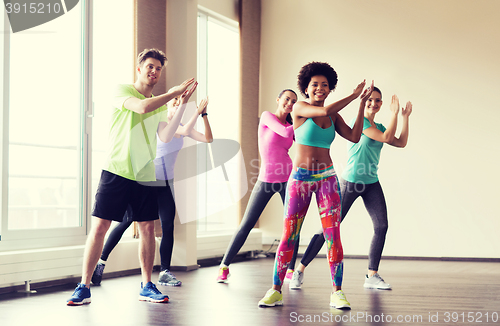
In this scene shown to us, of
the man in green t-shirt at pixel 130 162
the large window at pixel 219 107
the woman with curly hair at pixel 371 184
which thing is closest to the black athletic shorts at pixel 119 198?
the man in green t-shirt at pixel 130 162

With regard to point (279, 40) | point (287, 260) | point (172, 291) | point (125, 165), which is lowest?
point (172, 291)

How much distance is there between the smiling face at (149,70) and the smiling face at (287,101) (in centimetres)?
106

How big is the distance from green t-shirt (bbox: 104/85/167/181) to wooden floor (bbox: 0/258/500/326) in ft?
2.34

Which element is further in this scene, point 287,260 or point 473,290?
point 473,290

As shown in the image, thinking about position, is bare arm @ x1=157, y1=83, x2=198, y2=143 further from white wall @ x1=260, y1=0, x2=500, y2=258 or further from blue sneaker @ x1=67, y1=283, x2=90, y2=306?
white wall @ x1=260, y1=0, x2=500, y2=258

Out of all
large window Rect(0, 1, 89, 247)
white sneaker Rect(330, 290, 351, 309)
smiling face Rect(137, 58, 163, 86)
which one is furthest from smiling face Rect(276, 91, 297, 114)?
large window Rect(0, 1, 89, 247)

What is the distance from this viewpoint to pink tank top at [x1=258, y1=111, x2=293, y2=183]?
11.6 feet

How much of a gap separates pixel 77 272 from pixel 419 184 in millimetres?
3662

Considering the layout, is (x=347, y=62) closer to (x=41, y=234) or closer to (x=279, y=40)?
(x=279, y=40)

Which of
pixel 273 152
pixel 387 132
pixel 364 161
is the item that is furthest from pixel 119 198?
pixel 387 132

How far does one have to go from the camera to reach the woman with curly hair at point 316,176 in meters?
2.59

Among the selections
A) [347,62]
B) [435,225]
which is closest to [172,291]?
[435,225]

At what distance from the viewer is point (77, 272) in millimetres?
3664

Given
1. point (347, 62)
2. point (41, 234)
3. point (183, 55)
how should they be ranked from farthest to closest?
1. point (347, 62)
2. point (183, 55)
3. point (41, 234)
